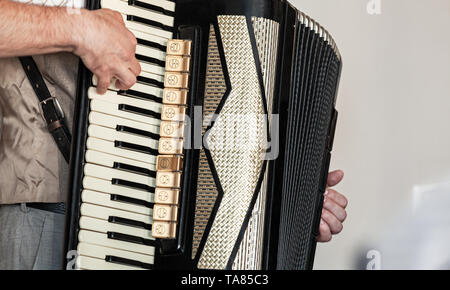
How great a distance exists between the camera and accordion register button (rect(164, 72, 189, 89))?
110 cm

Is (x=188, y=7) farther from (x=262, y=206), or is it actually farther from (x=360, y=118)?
(x=360, y=118)

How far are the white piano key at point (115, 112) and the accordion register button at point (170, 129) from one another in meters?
0.02

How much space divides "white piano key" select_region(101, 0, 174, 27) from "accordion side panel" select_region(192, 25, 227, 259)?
0.10m

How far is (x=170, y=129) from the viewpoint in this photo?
3.57ft

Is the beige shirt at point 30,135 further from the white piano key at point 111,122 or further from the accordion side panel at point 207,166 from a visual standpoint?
the accordion side panel at point 207,166

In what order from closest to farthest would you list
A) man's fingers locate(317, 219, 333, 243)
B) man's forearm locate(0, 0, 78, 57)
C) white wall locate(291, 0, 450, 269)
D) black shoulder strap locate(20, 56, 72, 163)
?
1. man's forearm locate(0, 0, 78, 57)
2. black shoulder strap locate(20, 56, 72, 163)
3. man's fingers locate(317, 219, 333, 243)
4. white wall locate(291, 0, 450, 269)

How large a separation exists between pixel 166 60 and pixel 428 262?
1405 mm

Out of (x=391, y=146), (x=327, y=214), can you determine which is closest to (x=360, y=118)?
(x=391, y=146)

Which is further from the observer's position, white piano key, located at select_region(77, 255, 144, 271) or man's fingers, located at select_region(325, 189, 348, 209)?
man's fingers, located at select_region(325, 189, 348, 209)

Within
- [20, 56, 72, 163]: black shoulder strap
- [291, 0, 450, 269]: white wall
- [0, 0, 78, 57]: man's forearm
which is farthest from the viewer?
[291, 0, 450, 269]: white wall

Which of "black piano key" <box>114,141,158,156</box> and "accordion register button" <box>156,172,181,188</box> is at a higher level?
"black piano key" <box>114,141,158,156</box>

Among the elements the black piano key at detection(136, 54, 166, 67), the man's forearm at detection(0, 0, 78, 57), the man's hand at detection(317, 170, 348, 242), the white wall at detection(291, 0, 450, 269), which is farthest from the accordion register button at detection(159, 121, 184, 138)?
the white wall at detection(291, 0, 450, 269)

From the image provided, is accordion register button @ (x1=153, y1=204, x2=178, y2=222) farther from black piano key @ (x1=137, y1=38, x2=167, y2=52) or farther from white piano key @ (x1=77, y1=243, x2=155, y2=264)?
black piano key @ (x1=137, y1=38, x2=167, y2=52)

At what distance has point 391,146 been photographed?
2145 mm
